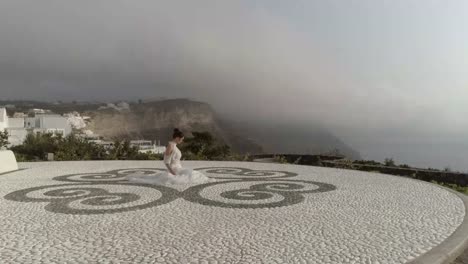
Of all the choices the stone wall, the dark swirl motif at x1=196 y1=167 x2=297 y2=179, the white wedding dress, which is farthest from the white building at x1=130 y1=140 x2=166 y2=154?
the white wedding dress

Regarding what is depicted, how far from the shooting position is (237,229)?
246 inches

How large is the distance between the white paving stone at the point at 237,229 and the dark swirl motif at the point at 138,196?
0.40 feet

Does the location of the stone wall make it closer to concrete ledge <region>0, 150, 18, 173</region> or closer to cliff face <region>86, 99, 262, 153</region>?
concrete ledge <region>0, 150, 18, 173</region>

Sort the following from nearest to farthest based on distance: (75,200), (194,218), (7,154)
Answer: (194,218)
(75,200)
(7,154)

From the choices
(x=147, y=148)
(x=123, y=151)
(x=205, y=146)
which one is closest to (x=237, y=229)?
(x=123, y=151)

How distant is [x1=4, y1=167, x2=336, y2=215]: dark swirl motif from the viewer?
8.17 m

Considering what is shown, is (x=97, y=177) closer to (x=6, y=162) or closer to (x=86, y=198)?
(x=86, y=198)

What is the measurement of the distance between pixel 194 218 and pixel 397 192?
18.7 ft

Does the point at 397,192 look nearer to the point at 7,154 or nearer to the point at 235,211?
the point at 235,211

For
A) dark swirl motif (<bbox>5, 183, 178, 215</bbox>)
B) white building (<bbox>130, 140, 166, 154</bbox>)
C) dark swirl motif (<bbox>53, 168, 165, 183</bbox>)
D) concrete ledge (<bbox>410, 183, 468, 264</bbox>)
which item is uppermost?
white building (<bbox>130, 140, 166, 154</bbox>)

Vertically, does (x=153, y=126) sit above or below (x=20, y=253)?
above

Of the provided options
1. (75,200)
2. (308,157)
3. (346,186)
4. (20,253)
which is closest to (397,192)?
(346,186)

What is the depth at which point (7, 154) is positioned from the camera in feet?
49.6

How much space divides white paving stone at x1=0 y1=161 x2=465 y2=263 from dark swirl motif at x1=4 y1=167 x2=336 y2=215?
122 millimetres
